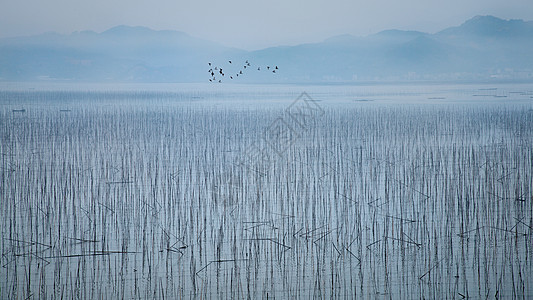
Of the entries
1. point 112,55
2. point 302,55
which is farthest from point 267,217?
point 112,55

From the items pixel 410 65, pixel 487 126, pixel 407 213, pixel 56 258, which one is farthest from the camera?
pixel 410 65

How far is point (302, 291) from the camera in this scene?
2164 mm

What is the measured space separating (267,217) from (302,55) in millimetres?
11290

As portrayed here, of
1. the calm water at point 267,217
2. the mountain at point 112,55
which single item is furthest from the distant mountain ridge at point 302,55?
the calm water at point 267,217

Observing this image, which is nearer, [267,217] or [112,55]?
[267,217]

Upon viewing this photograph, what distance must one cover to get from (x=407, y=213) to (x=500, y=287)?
2.97 feet

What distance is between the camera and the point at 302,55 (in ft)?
46.0

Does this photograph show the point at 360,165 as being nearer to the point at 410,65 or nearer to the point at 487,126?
the point at 487,126

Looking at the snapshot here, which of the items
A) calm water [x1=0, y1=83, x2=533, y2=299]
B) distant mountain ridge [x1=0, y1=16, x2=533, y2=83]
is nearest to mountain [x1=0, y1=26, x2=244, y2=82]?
distant mountain ridge [x1=0, y1=16, x2=533, y2=83]

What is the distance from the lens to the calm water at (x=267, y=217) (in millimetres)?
2240

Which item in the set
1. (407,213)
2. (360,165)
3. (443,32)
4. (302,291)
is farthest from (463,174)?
(443,32)

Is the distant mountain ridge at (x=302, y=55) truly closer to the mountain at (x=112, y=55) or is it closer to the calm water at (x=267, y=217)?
the mountain at (x=112, y=55)

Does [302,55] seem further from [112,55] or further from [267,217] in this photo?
[267,217]

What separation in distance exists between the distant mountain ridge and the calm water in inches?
312
